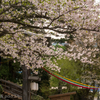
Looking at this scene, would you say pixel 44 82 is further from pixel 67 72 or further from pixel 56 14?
pixel 56 14

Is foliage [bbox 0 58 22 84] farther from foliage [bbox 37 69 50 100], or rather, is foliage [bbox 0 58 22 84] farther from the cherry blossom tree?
the cherry blossom tree

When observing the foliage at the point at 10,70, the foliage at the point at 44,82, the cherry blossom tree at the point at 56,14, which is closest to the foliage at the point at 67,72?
the foliage at the point at 44,82

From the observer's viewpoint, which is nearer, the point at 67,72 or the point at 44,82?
the point at 44,82

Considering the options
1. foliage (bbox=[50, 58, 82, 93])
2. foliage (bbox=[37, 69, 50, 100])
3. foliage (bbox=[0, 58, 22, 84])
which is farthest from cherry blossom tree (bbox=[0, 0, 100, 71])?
foliage (bbox=[50, 58, 82, 93])

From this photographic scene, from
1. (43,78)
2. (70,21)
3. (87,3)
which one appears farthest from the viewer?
(43,78)

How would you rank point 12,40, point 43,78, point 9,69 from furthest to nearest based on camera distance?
1. point 9,69
2. point 43,78
3. point 12,40

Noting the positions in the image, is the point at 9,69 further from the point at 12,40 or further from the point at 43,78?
the point at 12,40

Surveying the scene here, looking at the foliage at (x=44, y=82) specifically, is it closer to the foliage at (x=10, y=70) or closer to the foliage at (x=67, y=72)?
the foliage at (x=67, y=72)

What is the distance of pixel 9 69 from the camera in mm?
13891

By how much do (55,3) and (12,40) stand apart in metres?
2.91

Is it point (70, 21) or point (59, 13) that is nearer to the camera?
point (59, 13)

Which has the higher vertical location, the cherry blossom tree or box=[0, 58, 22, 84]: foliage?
the cherry blossom tree

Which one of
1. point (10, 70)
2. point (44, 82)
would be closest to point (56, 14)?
point (44, 82)

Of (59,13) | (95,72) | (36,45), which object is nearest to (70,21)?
(59,13)
